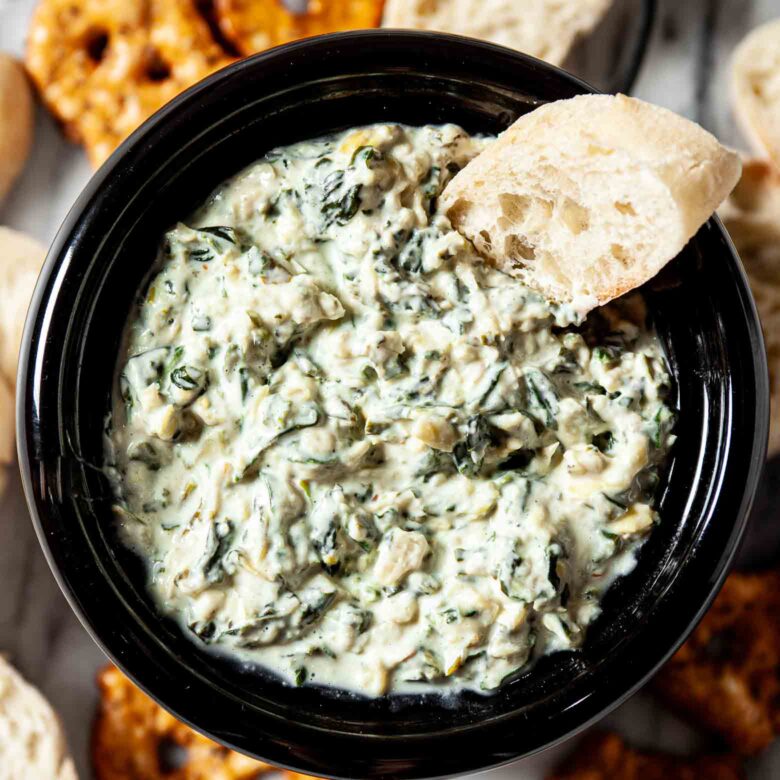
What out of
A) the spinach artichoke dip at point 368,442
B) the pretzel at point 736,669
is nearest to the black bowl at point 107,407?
the spinach artichoke dip at point 368,442

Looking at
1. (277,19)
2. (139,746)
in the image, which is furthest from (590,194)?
(139,746)


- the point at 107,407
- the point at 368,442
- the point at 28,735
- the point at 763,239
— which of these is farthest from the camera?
the point at 763,239

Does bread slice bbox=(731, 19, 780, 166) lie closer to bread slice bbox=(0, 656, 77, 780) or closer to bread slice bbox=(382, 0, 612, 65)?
bread slice bbox=(382, 0, 612, 65)

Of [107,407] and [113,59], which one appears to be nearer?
[107,407]

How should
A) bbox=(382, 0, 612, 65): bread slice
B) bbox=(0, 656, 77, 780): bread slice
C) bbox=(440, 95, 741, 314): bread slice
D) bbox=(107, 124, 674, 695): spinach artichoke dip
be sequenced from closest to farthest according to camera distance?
bbox=(440, 95, 741, 314): bread slice, bbox=(107, 124, 674, 695): spinach artichoke dip, bbox=(0, 656, 77, 780): bread slice, bbox=(382, 0, 612, 65): bread slice

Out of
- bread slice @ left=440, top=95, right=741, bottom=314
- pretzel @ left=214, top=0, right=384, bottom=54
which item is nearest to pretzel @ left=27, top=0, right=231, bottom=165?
pretzel @ left=214, top=0, right=384, bottom=54

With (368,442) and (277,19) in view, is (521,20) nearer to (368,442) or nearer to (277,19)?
(277,19)

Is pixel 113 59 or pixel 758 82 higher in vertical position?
pixel 758 82

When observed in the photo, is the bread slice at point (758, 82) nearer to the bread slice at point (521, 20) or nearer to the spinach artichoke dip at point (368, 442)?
the bread slice at point (521, 20)
